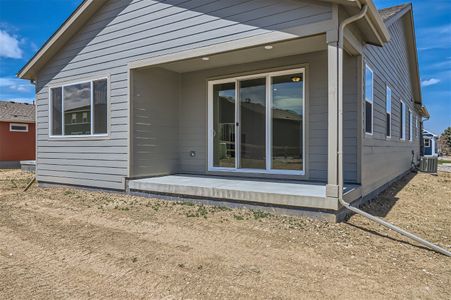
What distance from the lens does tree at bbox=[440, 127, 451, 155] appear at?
45.4 metres

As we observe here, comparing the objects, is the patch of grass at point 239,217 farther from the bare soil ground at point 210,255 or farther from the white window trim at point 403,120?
the white window trim at point 403,120

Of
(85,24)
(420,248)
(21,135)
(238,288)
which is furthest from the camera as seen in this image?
(21,135)

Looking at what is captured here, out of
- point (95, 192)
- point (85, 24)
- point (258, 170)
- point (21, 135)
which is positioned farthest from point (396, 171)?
point (21, 135)

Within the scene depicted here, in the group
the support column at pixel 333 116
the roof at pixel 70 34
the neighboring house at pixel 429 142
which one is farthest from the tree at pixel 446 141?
the support column at pixel 333 116

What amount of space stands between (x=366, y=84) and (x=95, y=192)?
6163 mm

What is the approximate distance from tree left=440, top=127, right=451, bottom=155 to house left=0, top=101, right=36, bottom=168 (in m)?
50.3

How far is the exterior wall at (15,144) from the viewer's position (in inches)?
630

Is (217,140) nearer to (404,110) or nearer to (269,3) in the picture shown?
(269,3)

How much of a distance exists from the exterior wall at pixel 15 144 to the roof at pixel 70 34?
9.64 m

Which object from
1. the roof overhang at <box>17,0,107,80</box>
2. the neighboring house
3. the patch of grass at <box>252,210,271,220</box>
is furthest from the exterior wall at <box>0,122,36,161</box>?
the neighboring house

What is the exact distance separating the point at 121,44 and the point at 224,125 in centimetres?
285

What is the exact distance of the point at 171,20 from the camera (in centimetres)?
603

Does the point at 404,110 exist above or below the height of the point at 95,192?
above

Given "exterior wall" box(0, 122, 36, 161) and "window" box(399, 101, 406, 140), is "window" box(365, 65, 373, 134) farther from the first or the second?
"exterior wall" box(0, 122, 36, 161)
